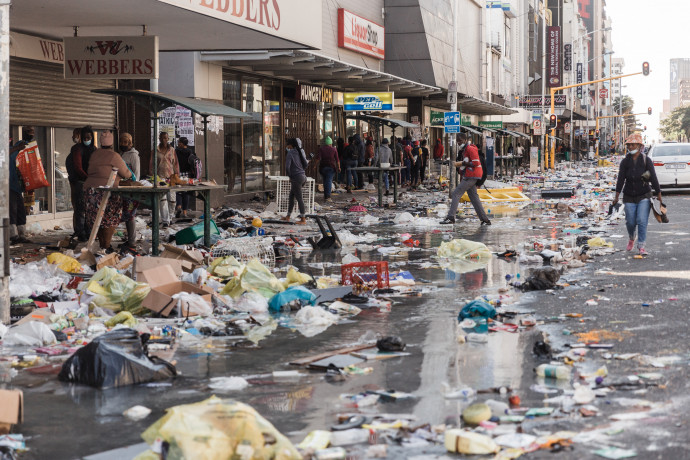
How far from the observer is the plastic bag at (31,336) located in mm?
7809

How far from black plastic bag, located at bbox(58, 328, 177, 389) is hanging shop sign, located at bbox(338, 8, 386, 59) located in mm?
29259

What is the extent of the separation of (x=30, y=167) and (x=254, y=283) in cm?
684

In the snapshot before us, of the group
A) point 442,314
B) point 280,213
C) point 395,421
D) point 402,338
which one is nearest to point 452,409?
point 395,421

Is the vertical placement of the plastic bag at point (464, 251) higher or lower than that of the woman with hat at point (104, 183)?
lower

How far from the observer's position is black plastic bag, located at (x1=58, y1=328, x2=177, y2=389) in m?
6.36

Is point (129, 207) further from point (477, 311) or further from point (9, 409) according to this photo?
point (9, 409)

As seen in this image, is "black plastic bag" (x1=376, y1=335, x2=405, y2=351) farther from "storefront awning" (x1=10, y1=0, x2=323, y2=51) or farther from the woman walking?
the woman walking

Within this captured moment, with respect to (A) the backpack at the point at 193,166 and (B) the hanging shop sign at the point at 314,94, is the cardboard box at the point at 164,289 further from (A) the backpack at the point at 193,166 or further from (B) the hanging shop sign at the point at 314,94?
(B) the hanging shop sign at the point at 314,94

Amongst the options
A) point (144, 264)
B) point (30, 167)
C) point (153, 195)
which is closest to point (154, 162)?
point (153, 195)

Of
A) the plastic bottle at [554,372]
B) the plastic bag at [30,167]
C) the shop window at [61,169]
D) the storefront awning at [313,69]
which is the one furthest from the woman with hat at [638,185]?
the storefront awning at [313,69]

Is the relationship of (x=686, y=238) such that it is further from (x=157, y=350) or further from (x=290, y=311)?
(x=157, y=350)

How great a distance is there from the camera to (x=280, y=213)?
22.3m

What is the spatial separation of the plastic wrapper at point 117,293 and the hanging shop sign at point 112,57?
20.1ft

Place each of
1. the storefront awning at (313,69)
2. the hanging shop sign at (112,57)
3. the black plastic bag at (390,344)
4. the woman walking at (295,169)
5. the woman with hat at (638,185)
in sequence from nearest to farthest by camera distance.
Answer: the black plastic bag at (390,344), the woman with hat at (638,185), the hanging shop sign at (112,57), the woman walking at (295,169), the storefront awning at (313,69)
